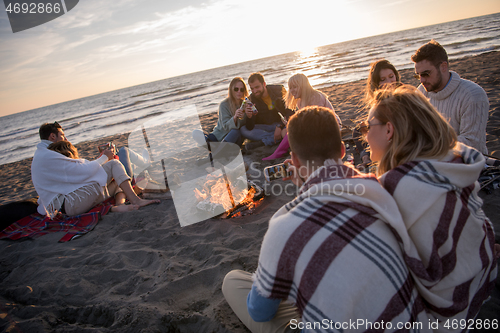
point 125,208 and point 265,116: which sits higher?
point 265,116

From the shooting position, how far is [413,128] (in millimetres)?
1524

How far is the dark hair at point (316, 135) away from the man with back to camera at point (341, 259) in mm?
131

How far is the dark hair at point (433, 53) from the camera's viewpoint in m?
3.08

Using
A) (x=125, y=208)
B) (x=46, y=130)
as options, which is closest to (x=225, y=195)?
(x=125, y=208)

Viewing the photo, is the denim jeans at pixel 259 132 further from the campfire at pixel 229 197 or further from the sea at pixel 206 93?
the sea at pixel 206 93

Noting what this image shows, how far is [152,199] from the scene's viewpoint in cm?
457

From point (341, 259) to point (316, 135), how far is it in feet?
2.05

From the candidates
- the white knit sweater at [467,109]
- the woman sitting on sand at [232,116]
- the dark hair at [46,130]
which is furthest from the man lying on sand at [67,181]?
the white knit sweater at [467,109]

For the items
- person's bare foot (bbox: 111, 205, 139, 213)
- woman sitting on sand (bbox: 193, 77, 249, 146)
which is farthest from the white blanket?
woman sitting on sand (bbox: 193, 77, 249, 146)

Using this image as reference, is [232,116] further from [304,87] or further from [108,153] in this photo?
[108,153]

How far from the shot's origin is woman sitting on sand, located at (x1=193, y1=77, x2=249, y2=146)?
231 inches

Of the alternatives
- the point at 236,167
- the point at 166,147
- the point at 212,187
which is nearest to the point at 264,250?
the point at 212,187

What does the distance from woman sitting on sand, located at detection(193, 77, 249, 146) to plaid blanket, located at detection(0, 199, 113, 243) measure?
294 centimetres

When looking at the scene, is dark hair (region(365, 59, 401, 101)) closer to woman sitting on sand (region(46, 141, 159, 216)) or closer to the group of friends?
the group of friends
